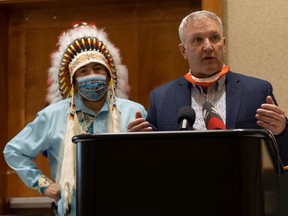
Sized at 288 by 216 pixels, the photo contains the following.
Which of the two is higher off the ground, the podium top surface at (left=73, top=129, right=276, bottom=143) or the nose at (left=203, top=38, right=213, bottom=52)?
the nose at (left=203, top=38, right=213, bottom=52)

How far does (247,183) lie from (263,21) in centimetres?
242

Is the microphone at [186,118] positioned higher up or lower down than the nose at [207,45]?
lower down

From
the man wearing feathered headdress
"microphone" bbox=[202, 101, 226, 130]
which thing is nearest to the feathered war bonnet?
the man wearing feathered headdress

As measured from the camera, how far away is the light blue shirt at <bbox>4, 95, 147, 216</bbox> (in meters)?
2.79

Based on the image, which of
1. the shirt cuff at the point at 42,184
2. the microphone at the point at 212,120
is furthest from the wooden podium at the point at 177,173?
the shirt cuff at the point at 42,184

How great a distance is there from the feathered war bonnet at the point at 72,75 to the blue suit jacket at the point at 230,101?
65cm

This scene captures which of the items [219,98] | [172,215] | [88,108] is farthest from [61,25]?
[172,215]

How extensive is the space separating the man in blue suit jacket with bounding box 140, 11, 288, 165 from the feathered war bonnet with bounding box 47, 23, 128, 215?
26.9 inches

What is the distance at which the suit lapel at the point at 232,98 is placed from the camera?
1.95m

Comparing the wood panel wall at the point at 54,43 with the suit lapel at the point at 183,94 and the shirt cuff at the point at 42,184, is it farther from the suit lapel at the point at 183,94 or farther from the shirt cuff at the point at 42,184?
the suit lapel at the point at 183,94

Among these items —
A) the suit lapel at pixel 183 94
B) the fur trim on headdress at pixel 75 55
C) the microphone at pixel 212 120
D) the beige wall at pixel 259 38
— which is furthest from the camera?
the beige wall at pixel 259 38

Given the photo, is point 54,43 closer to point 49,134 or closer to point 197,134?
point 49,134

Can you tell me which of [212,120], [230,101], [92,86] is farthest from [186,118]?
[92,86]

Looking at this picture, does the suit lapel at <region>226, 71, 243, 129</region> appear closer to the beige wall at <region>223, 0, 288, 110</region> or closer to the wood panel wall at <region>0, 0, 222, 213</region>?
the beige wall at <region>223, 0, 288, 110</region>
